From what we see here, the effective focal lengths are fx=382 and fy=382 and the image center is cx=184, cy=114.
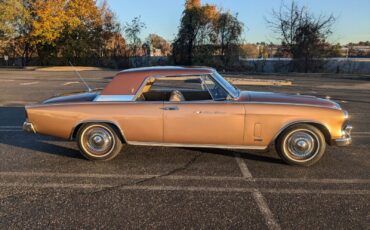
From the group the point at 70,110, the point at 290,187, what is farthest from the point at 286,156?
the point at 70,110

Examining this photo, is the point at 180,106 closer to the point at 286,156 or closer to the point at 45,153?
the point at 286,156

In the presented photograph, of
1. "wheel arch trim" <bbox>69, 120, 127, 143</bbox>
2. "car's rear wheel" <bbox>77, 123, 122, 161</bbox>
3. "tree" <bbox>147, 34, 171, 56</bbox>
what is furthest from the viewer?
"tree" <bbox>147, 34, 171, 56</bbox>

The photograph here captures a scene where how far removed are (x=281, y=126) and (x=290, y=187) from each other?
0.99m

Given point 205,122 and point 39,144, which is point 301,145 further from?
point 39,144

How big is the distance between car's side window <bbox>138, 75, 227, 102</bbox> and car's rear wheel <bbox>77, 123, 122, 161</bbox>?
0.72 meters

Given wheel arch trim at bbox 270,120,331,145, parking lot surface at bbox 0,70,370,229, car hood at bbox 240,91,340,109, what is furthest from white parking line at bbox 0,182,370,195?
car hood at bbox 240,91,340,109

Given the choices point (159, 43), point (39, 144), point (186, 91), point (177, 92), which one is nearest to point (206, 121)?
point (177, 92)

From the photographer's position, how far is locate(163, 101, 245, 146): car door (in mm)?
5367

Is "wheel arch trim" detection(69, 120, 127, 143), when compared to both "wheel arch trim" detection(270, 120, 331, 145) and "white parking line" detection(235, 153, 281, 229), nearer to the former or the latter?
"white parking line" detection(235, 153, 281, 229)

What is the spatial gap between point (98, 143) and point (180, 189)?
5.54 feet

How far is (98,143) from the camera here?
5.64 metres

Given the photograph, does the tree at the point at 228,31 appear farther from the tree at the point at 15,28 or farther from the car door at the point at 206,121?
the car door at the point at 206,121

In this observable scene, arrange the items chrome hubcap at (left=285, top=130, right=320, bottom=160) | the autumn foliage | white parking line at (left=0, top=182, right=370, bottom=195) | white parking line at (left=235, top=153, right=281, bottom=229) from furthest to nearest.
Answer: the autumn foliage, chrome hubcap at (left=285, top=130, right=320, bottom=160), white parking line at (left=0, top=182, right=370, bottom=195), white parking line at (left=235, top=153, right=281, bottom=229)

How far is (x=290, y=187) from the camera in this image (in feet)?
15.3
